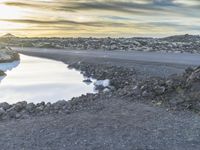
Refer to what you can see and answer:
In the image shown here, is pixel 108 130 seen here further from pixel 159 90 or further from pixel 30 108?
pixel 159 90

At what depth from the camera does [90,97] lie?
76.7 feet

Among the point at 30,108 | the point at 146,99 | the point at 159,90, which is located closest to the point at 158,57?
the point at 159,90

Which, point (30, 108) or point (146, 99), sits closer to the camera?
point (30, 108)

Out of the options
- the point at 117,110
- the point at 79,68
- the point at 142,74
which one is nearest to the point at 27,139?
the point at 117,110

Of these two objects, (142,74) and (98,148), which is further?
(142,74)

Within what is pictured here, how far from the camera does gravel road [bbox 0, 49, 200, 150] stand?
15.1 m

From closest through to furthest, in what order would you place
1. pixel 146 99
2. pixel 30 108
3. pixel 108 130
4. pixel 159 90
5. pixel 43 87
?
pixel 108 130, pixel 30 108, pixel 146 99, pixel 159 90, pixel 43 87

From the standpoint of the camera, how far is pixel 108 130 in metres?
16.7

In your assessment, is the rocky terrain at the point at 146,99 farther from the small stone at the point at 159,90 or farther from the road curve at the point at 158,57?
the road curve at the point at 158,57

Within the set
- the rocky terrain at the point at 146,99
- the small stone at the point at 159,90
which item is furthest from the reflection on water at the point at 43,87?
the small stone at the point at 159,90

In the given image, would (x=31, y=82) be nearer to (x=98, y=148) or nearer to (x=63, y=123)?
(x=63, y=123)

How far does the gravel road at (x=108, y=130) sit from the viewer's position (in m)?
15.1

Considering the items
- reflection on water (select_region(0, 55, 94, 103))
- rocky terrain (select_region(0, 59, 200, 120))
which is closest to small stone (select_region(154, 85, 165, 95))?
rocky terrain (select_region(0, 59, 200, 120))

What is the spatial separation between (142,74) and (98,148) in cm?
2418
